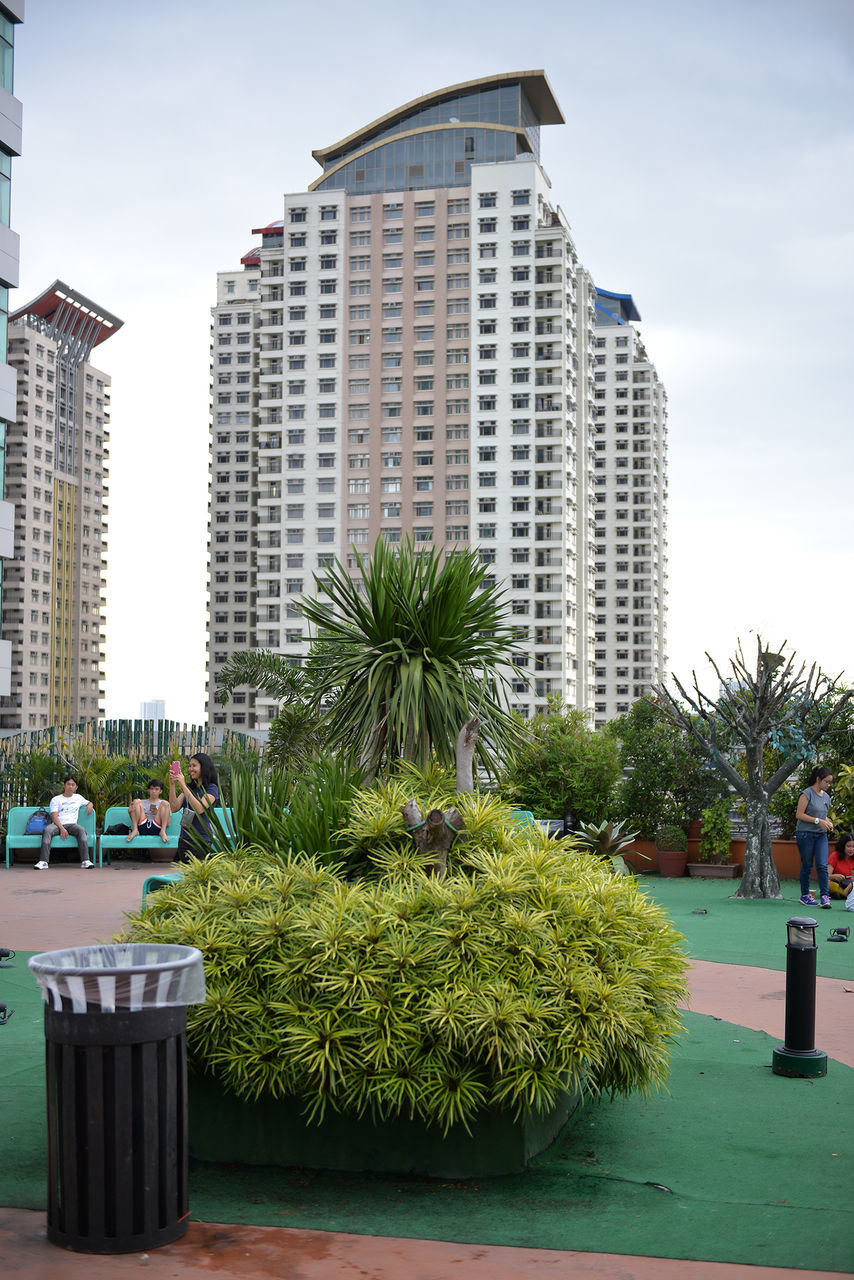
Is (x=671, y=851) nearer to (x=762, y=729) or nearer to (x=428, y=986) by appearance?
(x=762, y=729)

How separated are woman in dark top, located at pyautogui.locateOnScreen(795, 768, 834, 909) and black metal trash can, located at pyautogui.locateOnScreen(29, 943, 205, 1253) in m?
11.3

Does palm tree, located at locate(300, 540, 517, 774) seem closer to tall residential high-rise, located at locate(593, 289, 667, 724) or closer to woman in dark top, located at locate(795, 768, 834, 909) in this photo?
woman in dark top, located at locate(795, 768, 834, 909)

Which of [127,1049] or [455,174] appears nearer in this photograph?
[127,1049]

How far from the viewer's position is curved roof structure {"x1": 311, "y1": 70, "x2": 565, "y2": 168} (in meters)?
98.0

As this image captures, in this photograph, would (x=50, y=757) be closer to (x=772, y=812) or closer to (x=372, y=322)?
(x=772, y=812)

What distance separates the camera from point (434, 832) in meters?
5.70

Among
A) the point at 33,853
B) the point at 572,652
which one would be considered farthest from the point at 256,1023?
the point at 572,652

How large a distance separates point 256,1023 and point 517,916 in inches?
44.4

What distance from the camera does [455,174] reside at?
9769cm

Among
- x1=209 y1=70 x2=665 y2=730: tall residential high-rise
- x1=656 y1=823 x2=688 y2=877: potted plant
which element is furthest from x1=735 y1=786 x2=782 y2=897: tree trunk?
x1=209 y1=70 x2=665 y2=730: tall residential high-rise

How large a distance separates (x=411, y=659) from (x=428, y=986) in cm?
339

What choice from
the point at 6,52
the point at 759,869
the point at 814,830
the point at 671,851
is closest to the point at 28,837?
the point at 671,851

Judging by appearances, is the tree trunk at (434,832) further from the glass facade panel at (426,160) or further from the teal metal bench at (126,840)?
the glass facade panel at (426,160)

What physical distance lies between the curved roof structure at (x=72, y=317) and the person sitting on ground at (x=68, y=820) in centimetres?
11155
